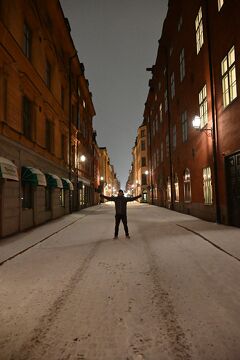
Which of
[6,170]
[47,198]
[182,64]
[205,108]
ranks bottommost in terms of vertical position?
[47,198]

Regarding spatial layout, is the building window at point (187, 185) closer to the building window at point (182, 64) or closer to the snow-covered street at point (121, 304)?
the building window at point (182, 64)

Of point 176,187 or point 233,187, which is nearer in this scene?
point 233,187

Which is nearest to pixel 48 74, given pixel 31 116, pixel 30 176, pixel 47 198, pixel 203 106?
pixel 31 116

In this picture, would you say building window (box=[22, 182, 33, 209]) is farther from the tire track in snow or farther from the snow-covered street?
the tire track in snow

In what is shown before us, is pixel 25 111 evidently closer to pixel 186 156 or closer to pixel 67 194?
pixel 67 194

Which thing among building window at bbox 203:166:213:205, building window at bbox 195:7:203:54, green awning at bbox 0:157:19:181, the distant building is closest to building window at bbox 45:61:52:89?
the distant building

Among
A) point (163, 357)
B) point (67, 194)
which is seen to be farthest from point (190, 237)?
point (67, 194)

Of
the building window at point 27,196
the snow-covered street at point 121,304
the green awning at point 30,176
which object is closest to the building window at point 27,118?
the green awning at point 30,176

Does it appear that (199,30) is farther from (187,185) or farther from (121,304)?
(121,304)

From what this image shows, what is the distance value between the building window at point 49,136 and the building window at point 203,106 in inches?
385

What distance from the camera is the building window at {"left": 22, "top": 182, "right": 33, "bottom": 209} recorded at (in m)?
12.9

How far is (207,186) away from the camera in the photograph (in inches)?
604

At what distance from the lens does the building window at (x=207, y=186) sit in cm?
1483

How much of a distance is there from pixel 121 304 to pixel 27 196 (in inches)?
425
